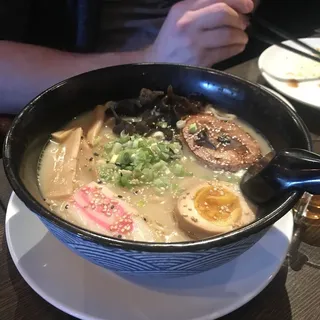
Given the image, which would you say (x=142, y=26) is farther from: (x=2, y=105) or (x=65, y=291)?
(x=65, y=291)

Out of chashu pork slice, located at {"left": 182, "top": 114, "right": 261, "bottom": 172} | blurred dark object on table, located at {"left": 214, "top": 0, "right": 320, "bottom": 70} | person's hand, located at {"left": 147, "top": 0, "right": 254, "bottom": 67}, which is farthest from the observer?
blurred dark object on table, located at {"left": 214, "top": 0, "right": 320, "bottom": 70}

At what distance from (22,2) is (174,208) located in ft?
3.68

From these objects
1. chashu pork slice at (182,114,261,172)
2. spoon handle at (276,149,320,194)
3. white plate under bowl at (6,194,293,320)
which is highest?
spoon handle at (276,149,320,194)

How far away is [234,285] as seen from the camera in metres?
0.87

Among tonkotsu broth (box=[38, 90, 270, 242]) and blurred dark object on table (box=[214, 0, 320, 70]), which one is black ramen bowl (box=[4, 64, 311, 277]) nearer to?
tonkotsu broth (box=[38, 90, 270, 242])

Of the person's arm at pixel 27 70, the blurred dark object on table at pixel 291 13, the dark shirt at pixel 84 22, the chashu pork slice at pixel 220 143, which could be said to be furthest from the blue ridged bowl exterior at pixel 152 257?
the blurred dark object on table at pixel 291 13

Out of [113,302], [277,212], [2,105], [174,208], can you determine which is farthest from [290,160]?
[2,105]

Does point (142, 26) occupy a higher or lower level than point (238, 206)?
lower

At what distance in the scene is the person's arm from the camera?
1.63 meters

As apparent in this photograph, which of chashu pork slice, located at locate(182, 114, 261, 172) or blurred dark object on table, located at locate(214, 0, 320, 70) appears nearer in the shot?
chashu pork slice, located at locate(182, 114, 261, 172)

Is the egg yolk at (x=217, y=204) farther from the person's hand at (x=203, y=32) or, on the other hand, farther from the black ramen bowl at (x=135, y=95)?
the person's hand at (x=203, y=32)

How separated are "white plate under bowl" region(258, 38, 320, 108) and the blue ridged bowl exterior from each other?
0.86m

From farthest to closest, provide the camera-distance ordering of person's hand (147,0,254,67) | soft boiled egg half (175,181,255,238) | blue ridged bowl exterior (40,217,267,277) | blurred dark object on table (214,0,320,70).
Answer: blurred dark object on table (214,0,320,70)
person's hand (147,0,254,67)
soft boiled egg half (175,181,255,238)
blue ridged bowl exterior (40,217,267,277)

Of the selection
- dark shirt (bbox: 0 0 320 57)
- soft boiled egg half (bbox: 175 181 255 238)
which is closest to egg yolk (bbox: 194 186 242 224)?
soft boiled egg half (bbox: 175 181 255 238)
